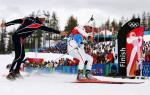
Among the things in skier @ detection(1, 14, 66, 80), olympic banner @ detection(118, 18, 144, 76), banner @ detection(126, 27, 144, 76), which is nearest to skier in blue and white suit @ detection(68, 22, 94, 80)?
skier @ detection(1, 14, 66, 80)

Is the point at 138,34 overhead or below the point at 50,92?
overhead

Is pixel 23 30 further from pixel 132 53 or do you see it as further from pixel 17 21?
pixel 132 53

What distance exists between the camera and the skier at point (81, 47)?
400 inches

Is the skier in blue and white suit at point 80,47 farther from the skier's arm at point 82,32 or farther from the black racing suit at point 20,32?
the black racing suit at point 20,32

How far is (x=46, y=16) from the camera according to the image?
10.6 metres

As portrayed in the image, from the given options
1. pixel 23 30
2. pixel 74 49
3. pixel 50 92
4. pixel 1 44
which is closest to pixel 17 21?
pixel 23 30

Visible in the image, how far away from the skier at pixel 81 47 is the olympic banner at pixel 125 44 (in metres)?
4.89

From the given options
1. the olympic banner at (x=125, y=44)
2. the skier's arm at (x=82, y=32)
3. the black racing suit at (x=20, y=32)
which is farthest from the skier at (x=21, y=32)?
the olympic banner at (x=125, y=44)

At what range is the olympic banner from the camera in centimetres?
1489

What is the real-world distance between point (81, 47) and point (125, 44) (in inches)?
206

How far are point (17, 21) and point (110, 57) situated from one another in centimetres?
865

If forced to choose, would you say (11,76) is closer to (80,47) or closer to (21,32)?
→ (21,32)

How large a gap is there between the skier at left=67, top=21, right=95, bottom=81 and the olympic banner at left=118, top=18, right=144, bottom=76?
489 centimetres

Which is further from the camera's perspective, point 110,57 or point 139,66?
point 110,57
